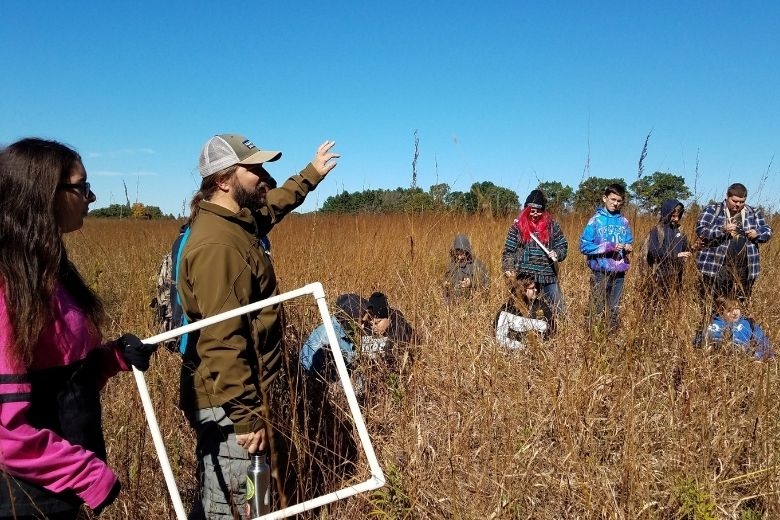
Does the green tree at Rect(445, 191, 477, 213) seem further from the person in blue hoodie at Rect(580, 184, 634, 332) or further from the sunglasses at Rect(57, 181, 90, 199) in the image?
the sunglasses at Rect(57, 181, 90, 199)

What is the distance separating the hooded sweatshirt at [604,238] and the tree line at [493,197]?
0.52 ft

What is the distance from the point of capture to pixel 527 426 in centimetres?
204

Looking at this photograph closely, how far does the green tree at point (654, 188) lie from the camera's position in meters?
3.13

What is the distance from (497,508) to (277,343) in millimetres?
898

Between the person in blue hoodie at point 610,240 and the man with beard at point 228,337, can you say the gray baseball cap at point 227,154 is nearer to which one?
the man with beard at point 228,337

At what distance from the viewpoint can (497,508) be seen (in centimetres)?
165

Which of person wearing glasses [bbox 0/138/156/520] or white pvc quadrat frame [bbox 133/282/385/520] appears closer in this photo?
person wearing glasses [bbox 0/138/156/520]

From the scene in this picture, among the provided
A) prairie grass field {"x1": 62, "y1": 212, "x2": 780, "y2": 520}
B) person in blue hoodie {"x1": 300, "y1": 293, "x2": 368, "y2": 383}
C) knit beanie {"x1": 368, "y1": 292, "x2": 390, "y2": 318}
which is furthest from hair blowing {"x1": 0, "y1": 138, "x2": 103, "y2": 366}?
knit beanie {"x1": 368, "y1": 292, "x2": 390, "y2": 318}

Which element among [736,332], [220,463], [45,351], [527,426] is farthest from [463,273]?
[45,351]

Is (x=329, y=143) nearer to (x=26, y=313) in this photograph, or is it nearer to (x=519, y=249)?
(x=26, y=313)

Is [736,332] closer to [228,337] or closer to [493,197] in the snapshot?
[493,197]

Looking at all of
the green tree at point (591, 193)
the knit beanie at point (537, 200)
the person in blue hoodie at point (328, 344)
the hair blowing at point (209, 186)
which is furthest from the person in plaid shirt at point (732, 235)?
the hair blowing at point (209, 186)

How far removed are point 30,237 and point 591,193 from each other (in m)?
3.67

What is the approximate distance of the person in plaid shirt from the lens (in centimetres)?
412
